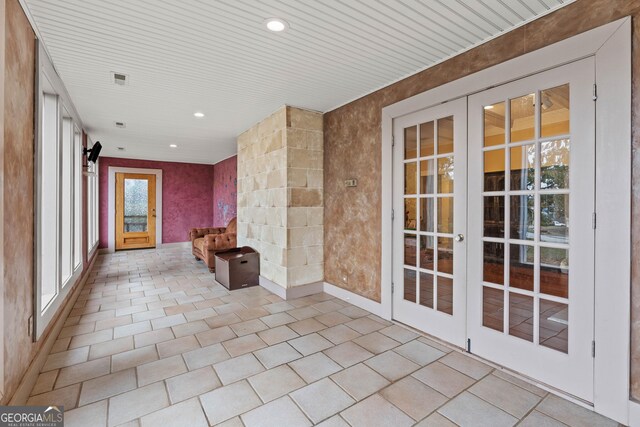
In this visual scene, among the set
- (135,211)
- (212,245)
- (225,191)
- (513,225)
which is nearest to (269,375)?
(513,225)

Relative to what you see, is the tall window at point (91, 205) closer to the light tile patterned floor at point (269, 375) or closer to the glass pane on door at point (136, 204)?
the glass pane on door at point (136, 204)

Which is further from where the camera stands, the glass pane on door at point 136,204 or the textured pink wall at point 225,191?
the glass pane on door at point 136,204

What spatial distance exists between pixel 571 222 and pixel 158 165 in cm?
903

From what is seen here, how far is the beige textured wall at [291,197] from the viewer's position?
13.1ft

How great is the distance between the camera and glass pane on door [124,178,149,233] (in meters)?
8.07

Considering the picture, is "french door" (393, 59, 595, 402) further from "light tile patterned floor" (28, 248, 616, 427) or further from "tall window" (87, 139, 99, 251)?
"tall window" (87, 139, 99, 251)

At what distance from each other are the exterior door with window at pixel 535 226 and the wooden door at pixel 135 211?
27.4 feet

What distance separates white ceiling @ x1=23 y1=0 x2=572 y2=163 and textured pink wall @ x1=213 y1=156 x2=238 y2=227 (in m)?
3.65

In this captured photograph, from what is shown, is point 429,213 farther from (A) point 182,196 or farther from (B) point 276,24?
(A) point 182,196

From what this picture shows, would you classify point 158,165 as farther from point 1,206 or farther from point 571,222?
point 571,222

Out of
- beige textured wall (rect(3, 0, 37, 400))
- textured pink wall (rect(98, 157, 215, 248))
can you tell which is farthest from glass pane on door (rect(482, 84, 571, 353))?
textured pink wall (rect(98, 157, 215, 248))

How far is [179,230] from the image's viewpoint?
28.9ft

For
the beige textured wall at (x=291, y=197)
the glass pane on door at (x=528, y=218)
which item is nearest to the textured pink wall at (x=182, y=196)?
the beige textured wall at (x=291, y=197)

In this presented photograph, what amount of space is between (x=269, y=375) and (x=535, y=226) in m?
2.19
